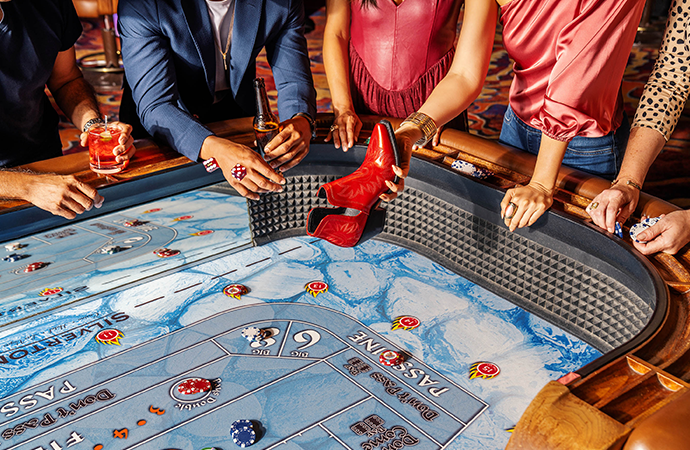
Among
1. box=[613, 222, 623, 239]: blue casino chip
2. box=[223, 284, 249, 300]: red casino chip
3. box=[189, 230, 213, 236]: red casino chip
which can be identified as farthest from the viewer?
box=[189, 230, 213, 236]: red casino chip

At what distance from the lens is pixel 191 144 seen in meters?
1.83

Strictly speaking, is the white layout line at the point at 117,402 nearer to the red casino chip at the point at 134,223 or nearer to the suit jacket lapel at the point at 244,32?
the red casino chip at the point at 134,223

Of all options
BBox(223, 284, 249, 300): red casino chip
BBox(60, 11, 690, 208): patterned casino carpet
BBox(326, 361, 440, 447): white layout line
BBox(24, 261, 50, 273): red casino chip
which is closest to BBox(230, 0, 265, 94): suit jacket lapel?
BBox(223, 284, 249, 300): red casino chip

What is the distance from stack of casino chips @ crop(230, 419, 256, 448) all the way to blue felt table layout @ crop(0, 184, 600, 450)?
15 mm

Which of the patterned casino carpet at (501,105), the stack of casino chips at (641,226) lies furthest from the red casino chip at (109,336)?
the patterned casino carpet at (501,105)

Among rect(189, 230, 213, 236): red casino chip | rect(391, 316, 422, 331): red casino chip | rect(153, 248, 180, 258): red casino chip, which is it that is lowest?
rect(391, 316, 422, 331): red casino chip

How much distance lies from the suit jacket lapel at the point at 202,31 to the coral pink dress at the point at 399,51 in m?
0.52

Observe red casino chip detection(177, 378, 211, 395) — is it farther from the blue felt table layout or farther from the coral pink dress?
the coral pink dress

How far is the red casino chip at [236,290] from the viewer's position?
5.59 feet

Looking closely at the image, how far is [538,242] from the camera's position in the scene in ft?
5.37

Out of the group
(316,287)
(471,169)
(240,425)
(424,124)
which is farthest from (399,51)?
(240,425)

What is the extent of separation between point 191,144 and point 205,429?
0.93 meters

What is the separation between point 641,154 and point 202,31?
1.42m

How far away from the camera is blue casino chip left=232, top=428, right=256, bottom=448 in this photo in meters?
1.17
